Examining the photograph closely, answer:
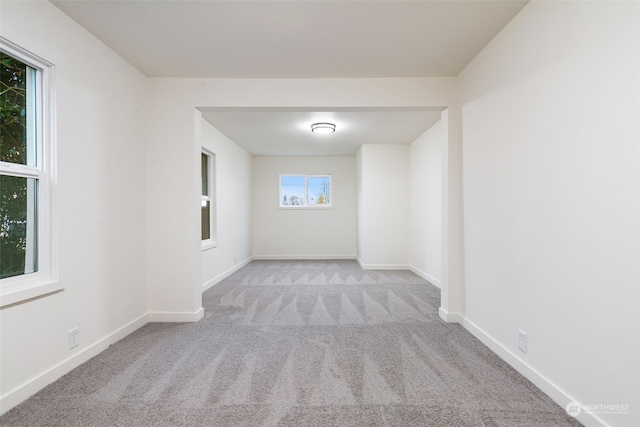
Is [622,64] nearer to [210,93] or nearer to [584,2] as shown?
[584,2]

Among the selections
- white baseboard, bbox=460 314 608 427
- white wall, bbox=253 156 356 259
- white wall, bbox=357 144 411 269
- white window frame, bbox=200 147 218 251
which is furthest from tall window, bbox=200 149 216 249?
white baseboard, bbox=460 314 608 427

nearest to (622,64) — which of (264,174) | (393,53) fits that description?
(393,53)

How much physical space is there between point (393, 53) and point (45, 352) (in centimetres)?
337

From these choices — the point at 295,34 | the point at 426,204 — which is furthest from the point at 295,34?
the point at 426,204

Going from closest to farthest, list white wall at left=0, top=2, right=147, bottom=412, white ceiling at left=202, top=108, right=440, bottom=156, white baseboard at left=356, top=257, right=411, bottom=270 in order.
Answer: white wall at left=0, top=2, right=147, bottom=412 → white ceiling at left=202, top=108, right=440, bottom=156 → white baseboard at left=356, top=257, right=411, bottom=270

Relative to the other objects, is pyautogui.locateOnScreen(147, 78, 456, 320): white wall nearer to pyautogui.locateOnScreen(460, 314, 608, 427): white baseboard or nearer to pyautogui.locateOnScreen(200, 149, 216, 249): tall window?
pyautogui.locateOnScreen(200, 149, 216, 249): tall window

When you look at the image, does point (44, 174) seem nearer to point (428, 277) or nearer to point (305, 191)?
point (428, 277)

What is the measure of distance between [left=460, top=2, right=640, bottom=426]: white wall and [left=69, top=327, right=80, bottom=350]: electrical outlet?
10.3 feet

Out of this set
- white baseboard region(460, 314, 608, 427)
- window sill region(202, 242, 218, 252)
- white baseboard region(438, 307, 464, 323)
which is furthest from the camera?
window sill region(202, 242, 218, 252)

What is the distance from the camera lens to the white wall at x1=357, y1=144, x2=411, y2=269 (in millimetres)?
5953

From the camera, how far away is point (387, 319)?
122 inches

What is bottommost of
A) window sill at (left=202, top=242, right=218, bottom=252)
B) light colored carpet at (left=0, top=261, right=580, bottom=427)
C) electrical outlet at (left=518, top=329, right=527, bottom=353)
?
light colored carpet at (left=0, top=261, right=580, bottom=427)

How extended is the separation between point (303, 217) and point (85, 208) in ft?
17.0

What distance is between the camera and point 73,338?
6.93ft
